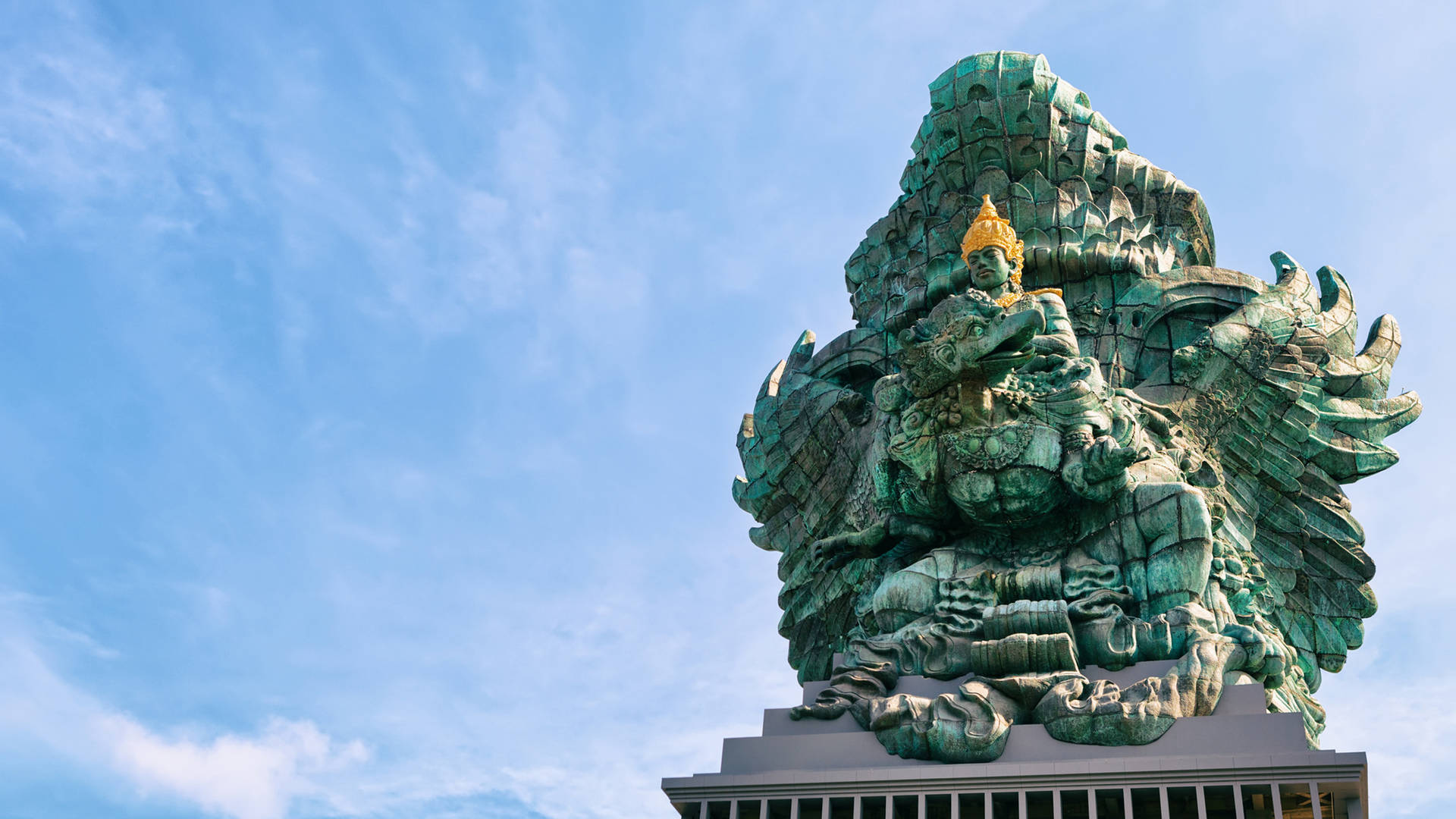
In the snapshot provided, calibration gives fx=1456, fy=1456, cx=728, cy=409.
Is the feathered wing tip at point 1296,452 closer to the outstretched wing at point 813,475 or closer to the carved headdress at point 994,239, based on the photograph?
the carved headdress at point 994,239

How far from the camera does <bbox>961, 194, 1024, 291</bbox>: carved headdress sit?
57.2 ft

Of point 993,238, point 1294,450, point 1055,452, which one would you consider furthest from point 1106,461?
point 1294,450

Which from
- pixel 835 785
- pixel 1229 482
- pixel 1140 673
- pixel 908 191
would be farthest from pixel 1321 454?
pixel 835 785

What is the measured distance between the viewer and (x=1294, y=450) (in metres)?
18.2

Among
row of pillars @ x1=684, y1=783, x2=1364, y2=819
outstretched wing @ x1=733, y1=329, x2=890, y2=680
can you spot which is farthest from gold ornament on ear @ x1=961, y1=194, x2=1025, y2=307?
row of pillars @ x1=684, y1=783, x2=1364, y2=819

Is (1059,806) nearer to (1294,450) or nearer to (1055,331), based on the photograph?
(1055,331)

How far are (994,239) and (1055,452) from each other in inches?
121

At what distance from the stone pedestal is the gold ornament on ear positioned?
17.6 feet

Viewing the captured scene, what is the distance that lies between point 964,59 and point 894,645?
1011 cm

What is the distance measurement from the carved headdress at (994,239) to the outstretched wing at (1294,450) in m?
2.30

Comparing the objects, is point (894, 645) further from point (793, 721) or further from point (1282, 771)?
point (1282, 771)

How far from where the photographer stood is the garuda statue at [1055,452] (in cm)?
1445

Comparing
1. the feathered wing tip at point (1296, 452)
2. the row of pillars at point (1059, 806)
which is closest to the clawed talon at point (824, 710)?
the row of pillars at point (1059, 806)

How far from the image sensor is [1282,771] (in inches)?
493
